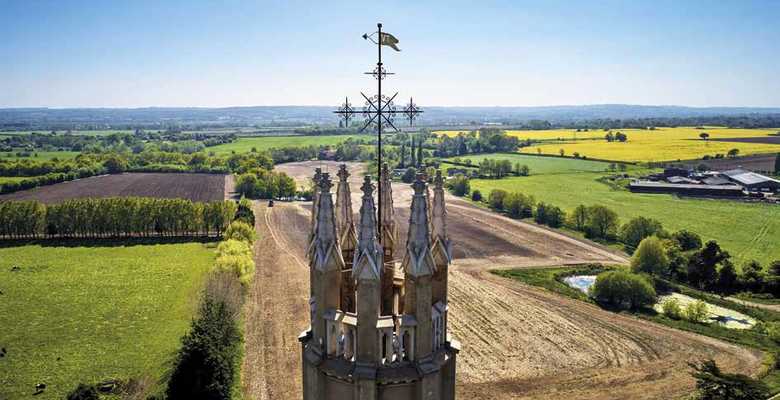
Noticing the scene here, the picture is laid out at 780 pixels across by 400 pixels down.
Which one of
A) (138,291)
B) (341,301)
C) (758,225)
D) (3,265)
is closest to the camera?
(341,301)

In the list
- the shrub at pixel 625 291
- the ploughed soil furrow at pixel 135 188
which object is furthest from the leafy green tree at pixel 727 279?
the ploughed soil furrow at pixel 135 188

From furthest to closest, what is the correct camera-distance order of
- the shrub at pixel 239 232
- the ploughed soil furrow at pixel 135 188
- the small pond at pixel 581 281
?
the ploughed soil furrow at pixel 135 188
the shrub at pixel 239 232
the small pond at pixel 581 281

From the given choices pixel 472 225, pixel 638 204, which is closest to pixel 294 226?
pixel 472 225

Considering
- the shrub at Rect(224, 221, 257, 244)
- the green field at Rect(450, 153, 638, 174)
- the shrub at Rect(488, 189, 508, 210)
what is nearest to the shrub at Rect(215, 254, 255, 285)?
the shrub at Rect(224, 221, 257, 244)

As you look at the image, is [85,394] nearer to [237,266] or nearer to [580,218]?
[237,266]

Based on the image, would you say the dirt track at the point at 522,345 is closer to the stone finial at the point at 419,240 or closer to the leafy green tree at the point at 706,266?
the leafy green tree at the point at 706,266

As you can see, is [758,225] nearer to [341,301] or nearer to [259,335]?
[259,335]
